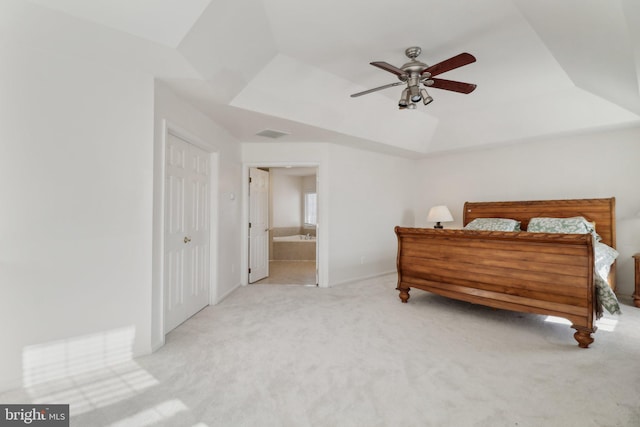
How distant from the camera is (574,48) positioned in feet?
8.02

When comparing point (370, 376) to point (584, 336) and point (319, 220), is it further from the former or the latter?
point (319, 220)

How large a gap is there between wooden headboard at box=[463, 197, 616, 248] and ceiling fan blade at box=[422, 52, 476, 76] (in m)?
3.25

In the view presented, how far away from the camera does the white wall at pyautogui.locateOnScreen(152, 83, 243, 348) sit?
8.30 ft

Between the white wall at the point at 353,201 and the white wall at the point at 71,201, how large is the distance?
2.40 metres

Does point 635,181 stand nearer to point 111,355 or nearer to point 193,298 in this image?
point 193,298

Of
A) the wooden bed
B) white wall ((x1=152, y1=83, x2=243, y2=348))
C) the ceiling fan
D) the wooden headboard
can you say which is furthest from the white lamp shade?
white wall ((x1=152, y1=83, x2=243, y2=348))

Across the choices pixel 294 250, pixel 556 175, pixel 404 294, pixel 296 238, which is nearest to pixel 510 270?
pixel 404 294

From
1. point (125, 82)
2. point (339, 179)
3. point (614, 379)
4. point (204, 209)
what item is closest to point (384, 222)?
point (339, 179)

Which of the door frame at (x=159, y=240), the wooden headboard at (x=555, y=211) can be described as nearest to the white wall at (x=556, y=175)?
the wooden headboard at (x=555, y=211)

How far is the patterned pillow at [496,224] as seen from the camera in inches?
172

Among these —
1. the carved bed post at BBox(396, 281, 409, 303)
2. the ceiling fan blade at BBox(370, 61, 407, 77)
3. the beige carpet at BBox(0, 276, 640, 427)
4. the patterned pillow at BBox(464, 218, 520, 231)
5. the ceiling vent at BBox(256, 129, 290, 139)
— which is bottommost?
the beige carpet at BBox(0, 276, 640, 427)

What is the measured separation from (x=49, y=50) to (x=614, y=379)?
14.8ft

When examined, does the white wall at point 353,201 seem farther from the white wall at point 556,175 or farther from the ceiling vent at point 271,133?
the white wall at point 556,175
